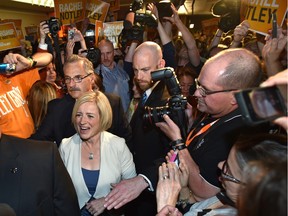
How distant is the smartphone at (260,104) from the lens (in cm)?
77

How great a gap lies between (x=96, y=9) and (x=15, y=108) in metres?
2.56

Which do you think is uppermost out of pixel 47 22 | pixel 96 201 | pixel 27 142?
pixel 47 22

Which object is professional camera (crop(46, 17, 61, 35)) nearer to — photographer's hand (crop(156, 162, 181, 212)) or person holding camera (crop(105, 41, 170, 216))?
person holding camera (crop(105, 41, 170, 216))

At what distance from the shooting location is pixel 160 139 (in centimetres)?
237

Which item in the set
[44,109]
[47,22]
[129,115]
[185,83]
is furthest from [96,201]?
[47,22]

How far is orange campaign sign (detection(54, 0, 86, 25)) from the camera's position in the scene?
4155 millimetres

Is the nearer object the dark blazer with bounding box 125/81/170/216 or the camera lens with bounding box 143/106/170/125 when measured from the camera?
the camera lens with bounding box 143/106/170/125

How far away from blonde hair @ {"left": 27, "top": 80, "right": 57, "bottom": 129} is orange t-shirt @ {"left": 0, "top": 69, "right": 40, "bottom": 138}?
7 centimetres

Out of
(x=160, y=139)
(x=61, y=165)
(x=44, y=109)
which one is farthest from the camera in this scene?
(x=44, y=109)

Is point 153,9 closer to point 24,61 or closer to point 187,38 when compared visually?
point 187,38

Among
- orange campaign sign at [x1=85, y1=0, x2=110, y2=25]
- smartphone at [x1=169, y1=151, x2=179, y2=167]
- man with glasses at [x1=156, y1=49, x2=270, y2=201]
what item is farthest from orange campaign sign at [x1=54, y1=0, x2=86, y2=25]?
smartphone at [x1=169, y1=151, x2=179, y2=167]

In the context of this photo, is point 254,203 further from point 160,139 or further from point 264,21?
point 264,21

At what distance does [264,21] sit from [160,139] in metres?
1.20

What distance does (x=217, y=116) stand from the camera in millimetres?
1777
